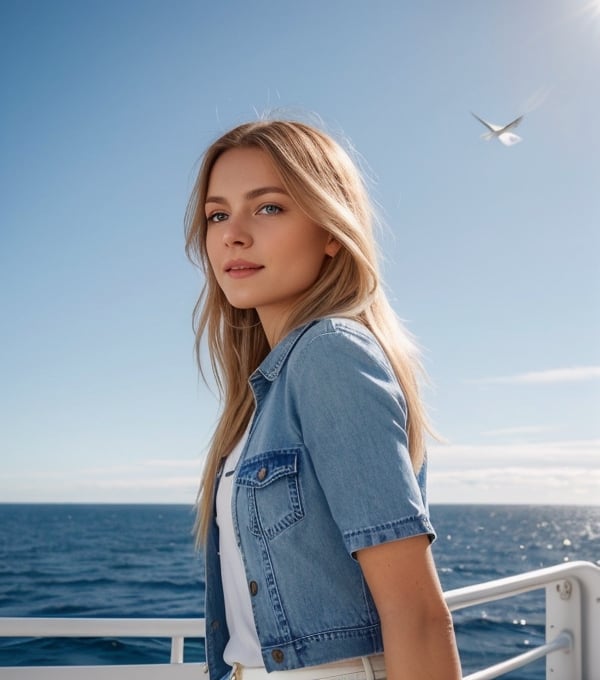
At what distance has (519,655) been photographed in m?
2.84

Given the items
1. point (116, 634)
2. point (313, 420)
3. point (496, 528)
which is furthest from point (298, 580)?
point (496, 528)

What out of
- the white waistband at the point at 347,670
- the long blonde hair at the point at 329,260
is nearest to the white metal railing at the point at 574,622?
the long blonde hair at the point at 329,260

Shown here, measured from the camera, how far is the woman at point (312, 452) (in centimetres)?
102

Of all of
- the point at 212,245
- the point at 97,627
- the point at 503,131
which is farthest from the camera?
the point at 503,131

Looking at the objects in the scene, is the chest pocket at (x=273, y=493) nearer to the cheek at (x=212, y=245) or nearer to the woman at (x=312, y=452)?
the woman at (x=312, y=452)

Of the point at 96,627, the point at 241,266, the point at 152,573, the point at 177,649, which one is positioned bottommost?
the point at 152,573

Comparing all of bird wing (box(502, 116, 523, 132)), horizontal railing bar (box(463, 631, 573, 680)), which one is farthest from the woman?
bird wing (box(502, 116, 523, 132))

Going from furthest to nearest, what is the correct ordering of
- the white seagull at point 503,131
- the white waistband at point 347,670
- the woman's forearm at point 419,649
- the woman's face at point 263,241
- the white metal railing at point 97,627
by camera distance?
the white seagull at point 503,131 → the white metal railing at point 97,627 → the woman's face at point 263,241 → the white waistband at point 347,670 → the woman's forearm at point 419,649

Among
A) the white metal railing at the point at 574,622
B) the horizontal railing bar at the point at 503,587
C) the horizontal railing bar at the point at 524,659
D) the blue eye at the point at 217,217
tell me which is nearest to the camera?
the blue eye at the point at 217,217

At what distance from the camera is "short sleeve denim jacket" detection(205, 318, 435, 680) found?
1028 millimetres

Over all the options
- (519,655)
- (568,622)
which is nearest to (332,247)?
(519,655)

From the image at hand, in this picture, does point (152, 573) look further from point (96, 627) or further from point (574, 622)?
point (96, 627)

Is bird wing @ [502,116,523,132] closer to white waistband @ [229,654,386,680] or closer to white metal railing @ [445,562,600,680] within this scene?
white metal railing @ [445,562,600,680]

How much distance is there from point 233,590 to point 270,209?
64 cm
